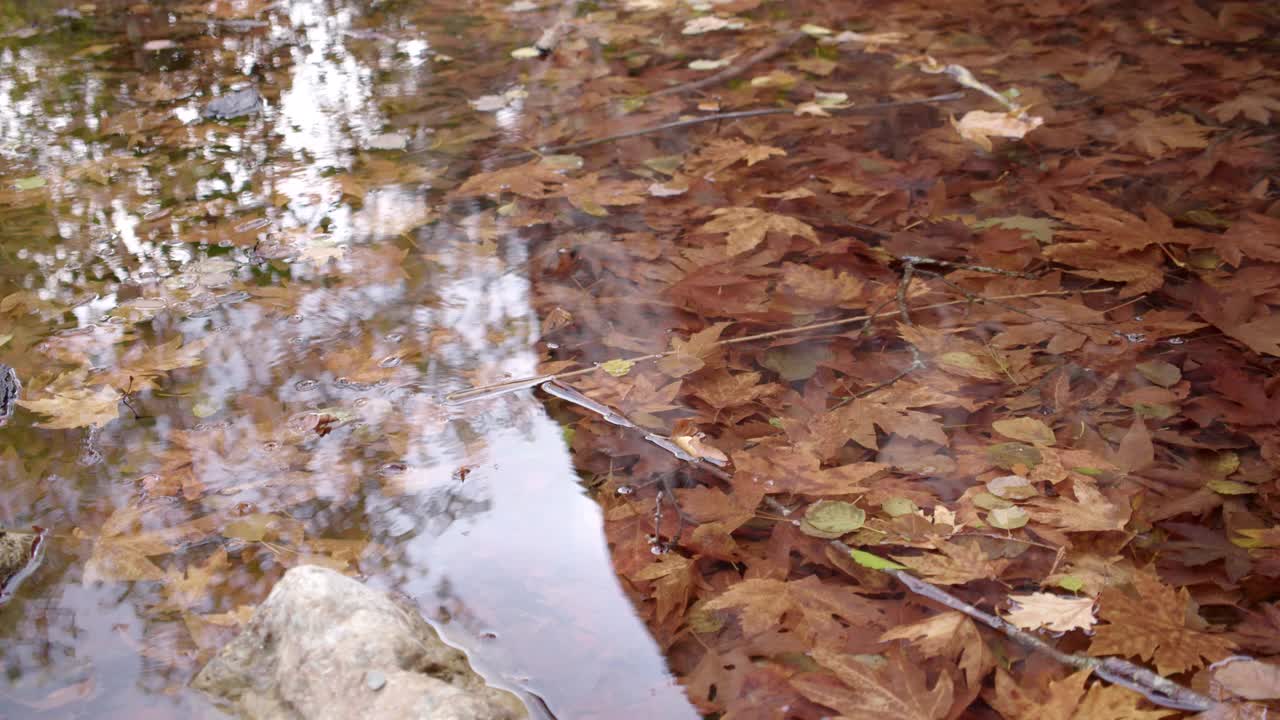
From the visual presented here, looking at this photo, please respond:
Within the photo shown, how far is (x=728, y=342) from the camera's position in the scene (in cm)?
222

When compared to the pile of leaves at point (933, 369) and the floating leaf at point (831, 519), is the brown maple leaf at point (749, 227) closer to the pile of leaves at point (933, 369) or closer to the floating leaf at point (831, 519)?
the pile of leaves at point (933, 369)

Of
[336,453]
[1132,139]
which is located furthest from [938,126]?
[336,453]

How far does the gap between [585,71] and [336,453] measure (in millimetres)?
2537

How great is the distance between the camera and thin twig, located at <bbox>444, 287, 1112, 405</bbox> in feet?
6.98

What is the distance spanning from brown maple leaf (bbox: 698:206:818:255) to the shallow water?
1.92 feet

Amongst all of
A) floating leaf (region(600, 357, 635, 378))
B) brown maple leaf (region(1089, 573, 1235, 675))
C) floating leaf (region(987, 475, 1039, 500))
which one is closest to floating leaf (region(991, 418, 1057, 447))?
floating leaf (region(987, 475, 1039, 500))

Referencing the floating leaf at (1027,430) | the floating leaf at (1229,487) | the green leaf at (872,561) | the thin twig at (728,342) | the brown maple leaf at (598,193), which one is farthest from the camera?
the brown maple leaf at (598,193)

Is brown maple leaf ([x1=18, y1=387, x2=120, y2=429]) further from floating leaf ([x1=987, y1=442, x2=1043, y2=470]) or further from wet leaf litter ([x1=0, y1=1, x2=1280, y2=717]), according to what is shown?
floating leaf ([x1=987, y1=442, x2=1043, y2=470])

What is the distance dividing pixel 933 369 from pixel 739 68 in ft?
7.31

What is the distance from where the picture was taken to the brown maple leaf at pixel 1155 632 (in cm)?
144

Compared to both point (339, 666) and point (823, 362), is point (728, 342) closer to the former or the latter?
point (823, 362)

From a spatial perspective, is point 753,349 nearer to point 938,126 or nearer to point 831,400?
point 831,400

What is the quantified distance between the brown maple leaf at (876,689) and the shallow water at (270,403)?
22 centimetres

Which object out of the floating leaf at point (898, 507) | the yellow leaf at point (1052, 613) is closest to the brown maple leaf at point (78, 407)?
the floating leaf at point (898, 507)
